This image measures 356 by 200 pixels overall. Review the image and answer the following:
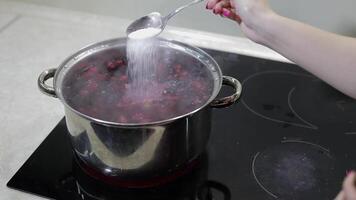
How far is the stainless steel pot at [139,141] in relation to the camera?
60 centimetres

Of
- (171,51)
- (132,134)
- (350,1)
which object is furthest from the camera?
(350,1)

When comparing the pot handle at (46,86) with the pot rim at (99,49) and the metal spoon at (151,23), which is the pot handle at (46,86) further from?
the metal spoon at (151,23)

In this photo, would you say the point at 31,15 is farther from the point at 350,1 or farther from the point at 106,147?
the point at 350,1

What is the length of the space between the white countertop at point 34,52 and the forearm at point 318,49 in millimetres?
387

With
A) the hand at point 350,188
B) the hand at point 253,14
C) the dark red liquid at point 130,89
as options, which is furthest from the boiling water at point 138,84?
the hand at point 350,188

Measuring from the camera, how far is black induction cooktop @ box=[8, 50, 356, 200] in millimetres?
691

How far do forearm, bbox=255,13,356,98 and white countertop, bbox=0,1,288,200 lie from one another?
15.2 inches

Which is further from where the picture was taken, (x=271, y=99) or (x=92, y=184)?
(x=271, y=99)

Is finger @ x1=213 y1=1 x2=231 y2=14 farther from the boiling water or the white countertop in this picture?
the white countertop

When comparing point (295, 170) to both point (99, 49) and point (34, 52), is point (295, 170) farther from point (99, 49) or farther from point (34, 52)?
point (34, 52)

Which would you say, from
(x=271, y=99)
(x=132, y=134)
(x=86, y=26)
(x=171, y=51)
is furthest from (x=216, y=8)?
(x=86, y=26)

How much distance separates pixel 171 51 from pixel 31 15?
0.59 meters

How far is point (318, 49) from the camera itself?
25.2 inches

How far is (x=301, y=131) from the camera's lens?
2.69 ft
